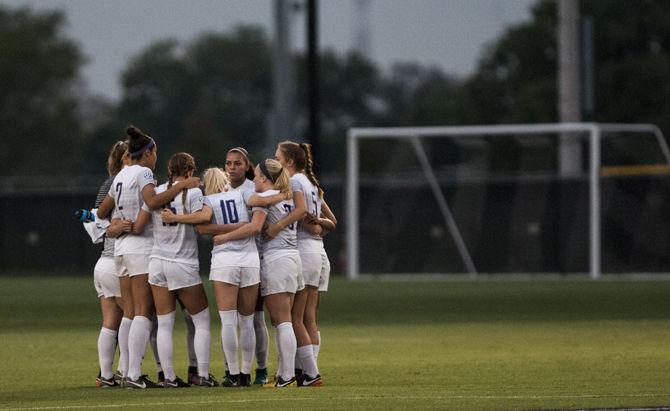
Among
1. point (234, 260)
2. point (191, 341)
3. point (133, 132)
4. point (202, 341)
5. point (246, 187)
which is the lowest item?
point (191, 341)

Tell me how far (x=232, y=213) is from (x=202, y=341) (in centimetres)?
108

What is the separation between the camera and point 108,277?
43.8 feet

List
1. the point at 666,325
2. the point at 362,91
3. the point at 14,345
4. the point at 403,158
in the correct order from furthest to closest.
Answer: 1. the point at 362,91
2. the point at 403,158
3. the point at 666,325
4. the point at 14,345

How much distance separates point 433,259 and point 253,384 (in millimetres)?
25224

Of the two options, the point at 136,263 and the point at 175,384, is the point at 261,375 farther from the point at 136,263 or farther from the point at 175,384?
the point at 136,263

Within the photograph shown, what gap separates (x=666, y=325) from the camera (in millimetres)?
20594

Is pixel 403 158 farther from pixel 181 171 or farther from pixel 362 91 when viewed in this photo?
pixel 362 91

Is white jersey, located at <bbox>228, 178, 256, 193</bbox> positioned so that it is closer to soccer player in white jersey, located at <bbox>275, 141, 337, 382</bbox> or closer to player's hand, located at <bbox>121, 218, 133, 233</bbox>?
soccer player in white jersey, located at <bbox>275, 141, 337, 382</bbox>

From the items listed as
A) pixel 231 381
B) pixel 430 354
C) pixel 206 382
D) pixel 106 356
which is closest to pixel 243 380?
pixel 231 381

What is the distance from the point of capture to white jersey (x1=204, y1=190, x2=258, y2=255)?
42.1 ft

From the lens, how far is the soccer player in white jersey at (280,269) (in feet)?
42.4

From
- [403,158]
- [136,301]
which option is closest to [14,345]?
[136,301]

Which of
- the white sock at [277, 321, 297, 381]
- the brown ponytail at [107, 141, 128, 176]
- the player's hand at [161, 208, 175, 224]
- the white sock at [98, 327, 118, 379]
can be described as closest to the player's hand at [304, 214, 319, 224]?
the white sock at [277, 321, 297, 381]

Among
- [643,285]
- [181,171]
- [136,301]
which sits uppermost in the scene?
[181,171]
